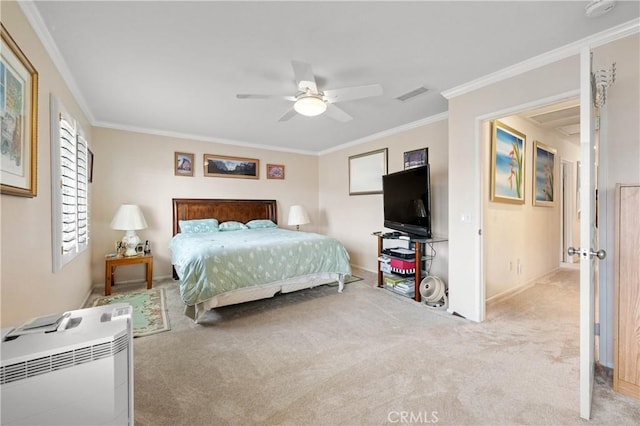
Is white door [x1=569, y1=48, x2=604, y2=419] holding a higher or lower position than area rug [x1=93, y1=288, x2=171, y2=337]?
higher

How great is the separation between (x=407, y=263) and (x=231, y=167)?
11.8ft

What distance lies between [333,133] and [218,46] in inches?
108

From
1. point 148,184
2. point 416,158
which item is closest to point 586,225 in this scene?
point 416,158

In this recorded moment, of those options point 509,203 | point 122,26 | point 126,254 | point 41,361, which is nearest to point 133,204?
point 126,254

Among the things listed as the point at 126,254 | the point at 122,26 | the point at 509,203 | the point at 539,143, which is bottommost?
the point at 126,254

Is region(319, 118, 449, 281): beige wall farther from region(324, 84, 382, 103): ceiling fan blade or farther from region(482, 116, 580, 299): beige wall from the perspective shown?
region(324, 84, 382, 103): ceiling fan blade

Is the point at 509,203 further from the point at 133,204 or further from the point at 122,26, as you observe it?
the point at 133,204

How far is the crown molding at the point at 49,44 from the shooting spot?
167 centimetres

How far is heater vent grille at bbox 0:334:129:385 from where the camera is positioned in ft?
2.79

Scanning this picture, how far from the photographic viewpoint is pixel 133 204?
4.25 meters

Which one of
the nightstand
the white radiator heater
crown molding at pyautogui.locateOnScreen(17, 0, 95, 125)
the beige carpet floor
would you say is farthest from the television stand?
crown molding at pyautogui.locateOnScreen(17, 0, 95, 125)

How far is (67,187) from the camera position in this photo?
8.29 ft

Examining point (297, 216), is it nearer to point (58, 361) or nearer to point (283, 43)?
point (283, 43)

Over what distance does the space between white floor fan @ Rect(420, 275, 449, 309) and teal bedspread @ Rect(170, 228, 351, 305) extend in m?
0.98
